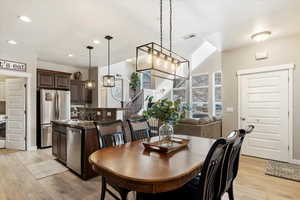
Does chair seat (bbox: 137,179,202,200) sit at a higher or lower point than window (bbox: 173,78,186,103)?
lower

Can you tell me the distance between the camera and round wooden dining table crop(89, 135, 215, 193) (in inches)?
44.3

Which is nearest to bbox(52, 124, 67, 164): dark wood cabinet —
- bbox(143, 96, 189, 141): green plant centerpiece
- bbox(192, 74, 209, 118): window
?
bbox(143, 96, 189, 141): green plant centerpiece

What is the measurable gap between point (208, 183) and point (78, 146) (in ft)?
7.95

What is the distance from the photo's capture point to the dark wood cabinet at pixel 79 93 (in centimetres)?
620

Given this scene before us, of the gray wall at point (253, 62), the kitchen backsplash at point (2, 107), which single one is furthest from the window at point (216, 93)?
the kitchen backsplash at point (2, 107)

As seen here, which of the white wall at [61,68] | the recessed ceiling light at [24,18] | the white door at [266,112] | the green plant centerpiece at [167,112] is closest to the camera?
the green plant centerpiece at [167,112]

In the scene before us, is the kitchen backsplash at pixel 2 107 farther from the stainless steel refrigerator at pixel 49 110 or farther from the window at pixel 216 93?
the window at pixel 216 93

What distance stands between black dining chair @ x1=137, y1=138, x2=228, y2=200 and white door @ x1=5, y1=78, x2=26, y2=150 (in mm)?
4856

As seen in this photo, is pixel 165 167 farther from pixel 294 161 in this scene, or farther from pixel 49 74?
pixel 49 74

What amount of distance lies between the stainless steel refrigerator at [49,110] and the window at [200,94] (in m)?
5.55

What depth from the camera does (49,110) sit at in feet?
16.6

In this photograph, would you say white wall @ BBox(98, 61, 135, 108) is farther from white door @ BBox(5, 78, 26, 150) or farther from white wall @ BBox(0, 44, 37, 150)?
white door @ BBox(5, 78, 26, 150)

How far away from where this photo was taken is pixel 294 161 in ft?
11.9

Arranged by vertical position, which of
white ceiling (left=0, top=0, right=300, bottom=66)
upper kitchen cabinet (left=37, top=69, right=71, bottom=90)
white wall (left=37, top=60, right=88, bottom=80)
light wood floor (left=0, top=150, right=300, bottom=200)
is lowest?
light wood floor (left=0, top=150, right=300, bottom=200)
